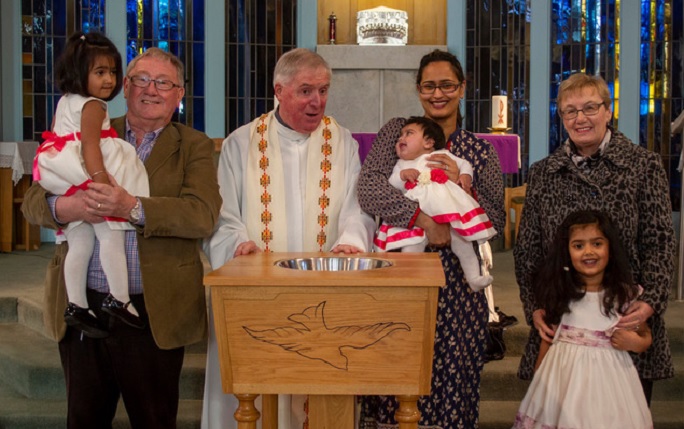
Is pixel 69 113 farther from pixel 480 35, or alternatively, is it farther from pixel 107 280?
pixel 480 35

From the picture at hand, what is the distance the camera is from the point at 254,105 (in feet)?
31.7

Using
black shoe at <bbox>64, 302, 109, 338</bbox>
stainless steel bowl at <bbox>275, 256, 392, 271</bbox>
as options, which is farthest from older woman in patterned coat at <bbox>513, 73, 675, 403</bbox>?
black shoe at <bbox>64, 302, 109, 338</bbox>

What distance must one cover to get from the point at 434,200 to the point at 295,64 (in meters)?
0.68

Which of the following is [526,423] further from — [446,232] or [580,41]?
[580,41]

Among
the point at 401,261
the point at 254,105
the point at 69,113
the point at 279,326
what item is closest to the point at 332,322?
the point at 279,326

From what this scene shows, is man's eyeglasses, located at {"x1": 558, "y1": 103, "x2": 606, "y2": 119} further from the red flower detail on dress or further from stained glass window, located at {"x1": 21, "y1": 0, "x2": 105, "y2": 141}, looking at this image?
stained glass window, located at {"x1": 21, "y1": 0, "x2": 105, "y2": 141}

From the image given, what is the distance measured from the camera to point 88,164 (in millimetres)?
A: 2922

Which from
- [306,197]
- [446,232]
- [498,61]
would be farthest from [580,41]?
[446,232]

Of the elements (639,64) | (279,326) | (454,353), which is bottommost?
(454,353)

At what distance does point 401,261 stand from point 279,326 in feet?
1.50

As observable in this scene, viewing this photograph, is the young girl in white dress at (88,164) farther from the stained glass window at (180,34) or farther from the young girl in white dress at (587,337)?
the stained glass window at (180,34)

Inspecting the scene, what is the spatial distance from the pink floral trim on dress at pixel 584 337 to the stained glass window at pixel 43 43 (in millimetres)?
6949

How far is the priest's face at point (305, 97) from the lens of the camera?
3330 mm

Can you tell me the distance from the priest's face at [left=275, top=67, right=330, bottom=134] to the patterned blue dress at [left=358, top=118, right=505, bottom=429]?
25cm
